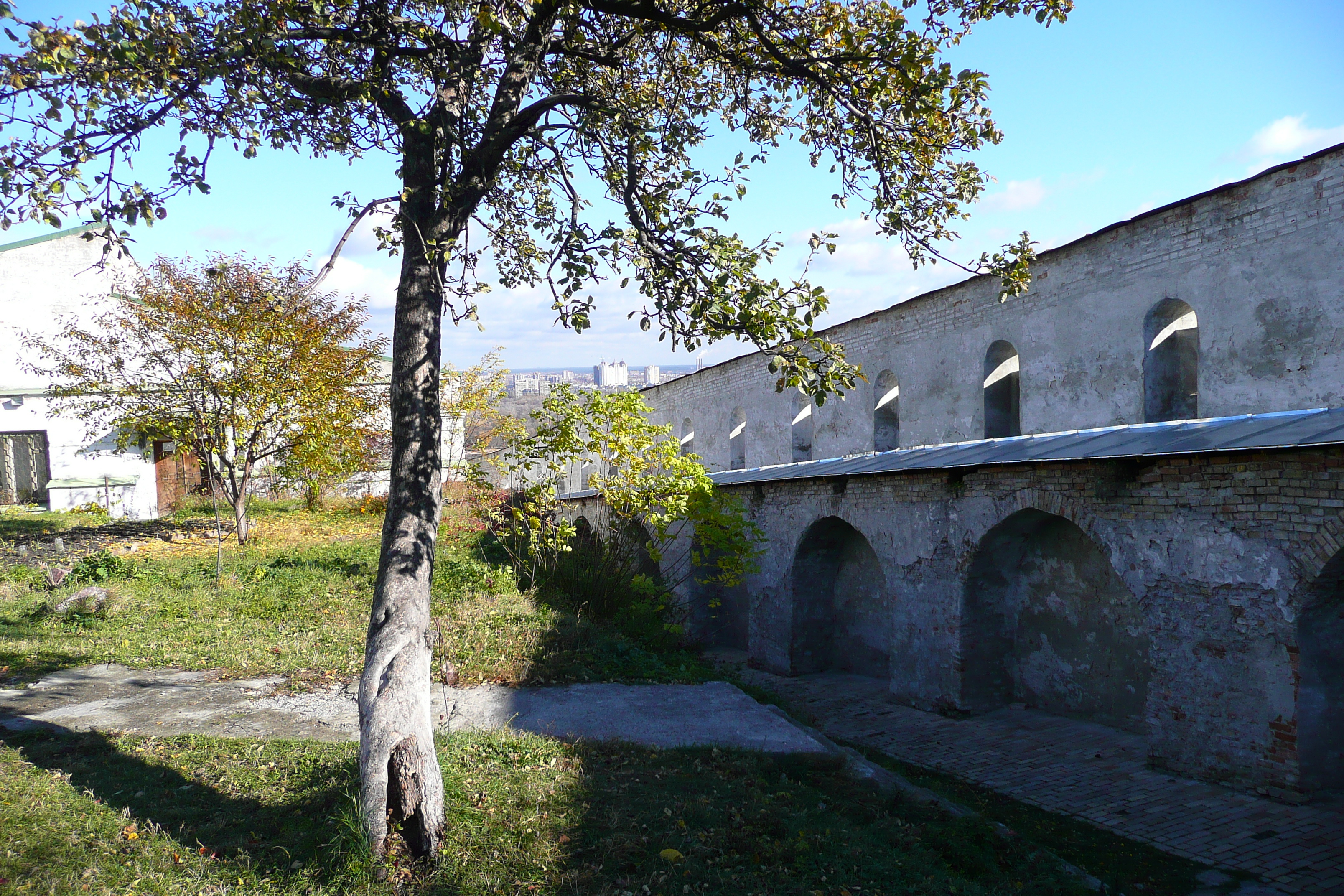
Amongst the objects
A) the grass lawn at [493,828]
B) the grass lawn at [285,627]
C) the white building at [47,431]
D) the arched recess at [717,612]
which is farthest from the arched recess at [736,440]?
the white building at [47,431]

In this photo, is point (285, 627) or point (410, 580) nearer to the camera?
point (410, 580)

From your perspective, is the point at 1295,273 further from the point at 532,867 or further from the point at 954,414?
the point at 532,867

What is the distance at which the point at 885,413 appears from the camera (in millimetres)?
16031

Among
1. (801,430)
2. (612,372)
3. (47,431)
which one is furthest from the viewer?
(612,372)

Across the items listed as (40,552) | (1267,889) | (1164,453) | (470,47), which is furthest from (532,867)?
(40,552)

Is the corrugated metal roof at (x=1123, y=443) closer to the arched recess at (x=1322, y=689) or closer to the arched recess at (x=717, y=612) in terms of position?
the arched recess at (x=1322, y=689)

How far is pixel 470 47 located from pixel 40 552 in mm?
14701

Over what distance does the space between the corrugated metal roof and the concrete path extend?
13.2 feet

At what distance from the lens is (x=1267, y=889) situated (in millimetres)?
6055

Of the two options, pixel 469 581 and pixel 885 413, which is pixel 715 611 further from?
pixel 469 581

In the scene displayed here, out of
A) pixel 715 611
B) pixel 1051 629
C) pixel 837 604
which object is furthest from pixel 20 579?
pixel 1051 629

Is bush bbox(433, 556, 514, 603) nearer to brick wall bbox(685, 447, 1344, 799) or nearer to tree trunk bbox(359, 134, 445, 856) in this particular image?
brick wall bbox(685, 447, 1344, 799)

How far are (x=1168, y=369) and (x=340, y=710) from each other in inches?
414

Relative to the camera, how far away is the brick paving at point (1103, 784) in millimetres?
6531
